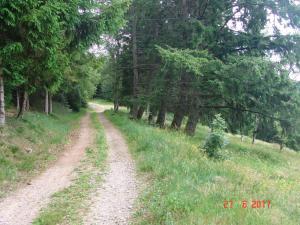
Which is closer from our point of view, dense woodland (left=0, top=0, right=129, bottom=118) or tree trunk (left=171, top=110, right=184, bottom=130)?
dense woodland (left=0, top=0, right=129, bottom=118)

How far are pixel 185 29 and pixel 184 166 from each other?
50.8 feet

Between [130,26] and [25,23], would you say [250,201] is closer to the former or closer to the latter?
[25,23]

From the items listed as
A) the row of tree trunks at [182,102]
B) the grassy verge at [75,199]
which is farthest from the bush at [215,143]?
the row of tree trunks at [182,102]

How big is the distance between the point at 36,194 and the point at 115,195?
193 cm

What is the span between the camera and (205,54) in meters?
21.4

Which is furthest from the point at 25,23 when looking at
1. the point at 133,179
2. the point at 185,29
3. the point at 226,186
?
the point at 185,29

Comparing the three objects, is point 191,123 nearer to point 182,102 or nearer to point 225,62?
point 182,102

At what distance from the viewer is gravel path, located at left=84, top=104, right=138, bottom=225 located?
702 cm

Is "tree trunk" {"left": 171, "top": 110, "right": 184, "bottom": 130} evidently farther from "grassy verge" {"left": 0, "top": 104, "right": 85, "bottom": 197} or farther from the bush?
the bush

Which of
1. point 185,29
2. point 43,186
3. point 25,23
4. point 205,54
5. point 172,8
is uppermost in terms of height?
point 172,8
